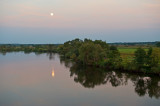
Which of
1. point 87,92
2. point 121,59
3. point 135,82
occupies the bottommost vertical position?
point 87,92

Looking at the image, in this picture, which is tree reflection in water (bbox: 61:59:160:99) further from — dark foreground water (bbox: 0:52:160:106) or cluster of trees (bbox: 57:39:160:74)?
cluster of trees (bbox: 57:39:160:74)

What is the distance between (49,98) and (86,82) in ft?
21.5

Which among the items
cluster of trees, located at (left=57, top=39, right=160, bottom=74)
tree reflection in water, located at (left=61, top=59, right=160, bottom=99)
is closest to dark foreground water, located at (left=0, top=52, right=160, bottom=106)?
tree reflection in water, located at (left=61, top=59, right=160, bottom=99)

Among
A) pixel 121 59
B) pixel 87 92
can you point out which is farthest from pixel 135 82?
pixel 121 59

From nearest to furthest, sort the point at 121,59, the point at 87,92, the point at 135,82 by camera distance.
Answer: the point at 87,92 < the point at 135,82 < the point at 121,59

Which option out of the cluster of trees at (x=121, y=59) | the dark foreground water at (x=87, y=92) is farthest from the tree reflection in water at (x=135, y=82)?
the cluster of trees at (x=121, y=59)

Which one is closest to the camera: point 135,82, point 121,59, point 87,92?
point 87,92

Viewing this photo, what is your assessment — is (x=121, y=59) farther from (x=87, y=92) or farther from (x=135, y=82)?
(x=87, y=92)

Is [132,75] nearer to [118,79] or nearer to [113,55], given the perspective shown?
[118,79]

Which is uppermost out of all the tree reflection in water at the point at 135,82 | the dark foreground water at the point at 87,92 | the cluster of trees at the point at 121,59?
the cluster of trees at the point at 121,59

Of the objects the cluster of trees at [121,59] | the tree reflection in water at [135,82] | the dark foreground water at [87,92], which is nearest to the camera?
the dark foreground water at [87,92]

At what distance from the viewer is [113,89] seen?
56.3 ft

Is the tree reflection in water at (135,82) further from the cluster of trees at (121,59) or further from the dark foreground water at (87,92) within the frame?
the cluster of trees at (121,59)

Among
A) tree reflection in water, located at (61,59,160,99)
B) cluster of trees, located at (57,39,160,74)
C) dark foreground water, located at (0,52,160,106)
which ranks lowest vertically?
dark foreground water, located at (0,52,160,106)
